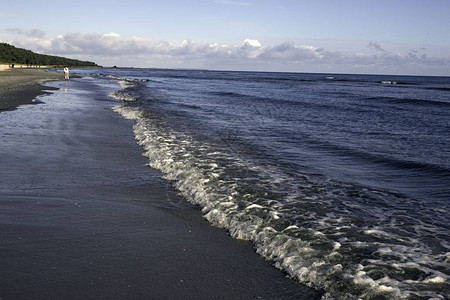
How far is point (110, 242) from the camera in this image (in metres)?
5.41

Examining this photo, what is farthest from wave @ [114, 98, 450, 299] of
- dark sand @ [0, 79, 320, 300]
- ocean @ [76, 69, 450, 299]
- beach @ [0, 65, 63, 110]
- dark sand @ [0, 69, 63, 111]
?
beach @ [0, 65, 63, 110]

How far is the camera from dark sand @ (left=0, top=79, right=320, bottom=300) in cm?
431

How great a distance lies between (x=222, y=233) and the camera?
6.13m

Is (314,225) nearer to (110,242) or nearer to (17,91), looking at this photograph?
(110,242)

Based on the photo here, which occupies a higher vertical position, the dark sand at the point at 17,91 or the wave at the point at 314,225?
the dark sand at the point at 17,91

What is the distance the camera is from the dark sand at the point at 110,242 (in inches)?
170

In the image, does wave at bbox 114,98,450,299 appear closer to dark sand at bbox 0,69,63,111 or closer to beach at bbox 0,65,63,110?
dark sand at bbox 0,69,63,111

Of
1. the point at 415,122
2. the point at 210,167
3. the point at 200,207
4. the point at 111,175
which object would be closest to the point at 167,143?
the point at 210,167

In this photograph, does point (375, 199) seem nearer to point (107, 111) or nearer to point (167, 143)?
point (167, 143)

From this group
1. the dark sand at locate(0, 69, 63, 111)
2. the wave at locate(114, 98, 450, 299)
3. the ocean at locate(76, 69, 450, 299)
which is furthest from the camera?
the dark sand at locate(0, 69, 63, 111)

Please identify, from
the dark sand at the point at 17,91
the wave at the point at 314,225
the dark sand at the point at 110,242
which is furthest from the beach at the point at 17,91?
the wave at the point at 314,225

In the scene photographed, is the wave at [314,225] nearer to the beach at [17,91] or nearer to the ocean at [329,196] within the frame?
the ocean at [329,196]

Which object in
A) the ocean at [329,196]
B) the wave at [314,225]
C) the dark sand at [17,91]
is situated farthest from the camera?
the dark sand at [17,91]

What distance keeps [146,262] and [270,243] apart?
5.71 feet
